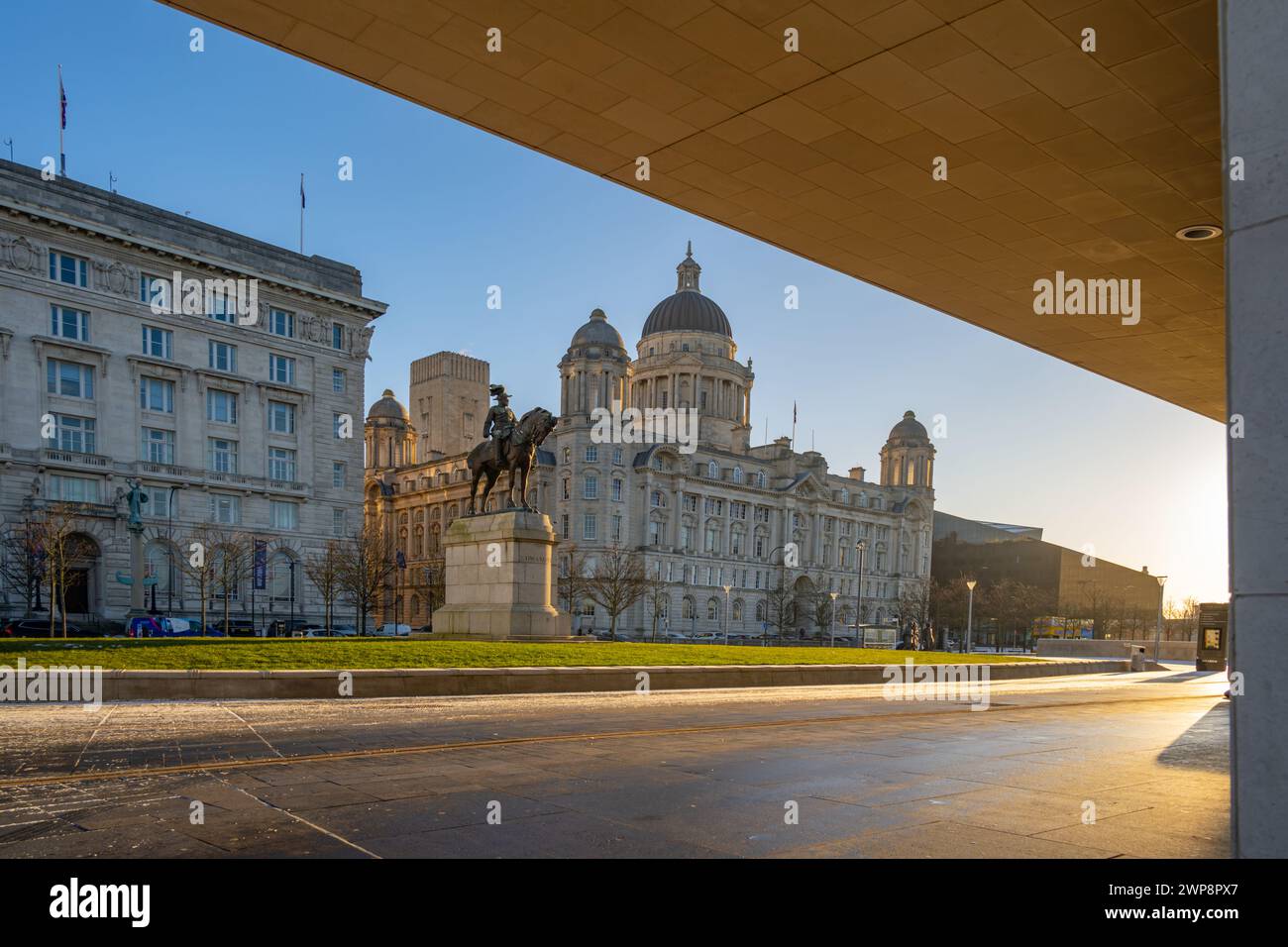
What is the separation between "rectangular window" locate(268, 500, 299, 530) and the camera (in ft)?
244

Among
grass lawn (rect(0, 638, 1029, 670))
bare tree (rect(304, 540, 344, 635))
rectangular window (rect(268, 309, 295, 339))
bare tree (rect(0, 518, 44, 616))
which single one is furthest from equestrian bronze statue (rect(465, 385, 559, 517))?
rectangular window (rect(268, 309, 295, 339))

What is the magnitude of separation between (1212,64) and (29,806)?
12.6m

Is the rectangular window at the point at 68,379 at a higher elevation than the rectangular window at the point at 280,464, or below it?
higher

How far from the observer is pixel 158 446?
2724 inches

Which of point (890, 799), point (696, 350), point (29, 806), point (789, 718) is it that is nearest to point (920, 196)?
point (890, 799)

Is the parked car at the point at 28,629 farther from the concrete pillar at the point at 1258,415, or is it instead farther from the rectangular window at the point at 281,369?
the concrete pillar at the point at 1258,415

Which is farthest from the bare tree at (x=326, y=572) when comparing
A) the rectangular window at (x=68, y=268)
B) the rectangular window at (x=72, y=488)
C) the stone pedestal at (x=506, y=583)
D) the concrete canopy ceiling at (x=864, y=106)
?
the concrete canopy ceiling at (x=864, y=106)

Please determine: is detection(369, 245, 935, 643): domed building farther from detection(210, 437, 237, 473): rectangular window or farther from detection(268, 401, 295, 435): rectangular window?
detection(210, 437, 237, 473): rectangular window

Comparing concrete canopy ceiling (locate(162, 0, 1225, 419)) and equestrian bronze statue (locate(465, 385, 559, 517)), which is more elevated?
concrete canopy ceiling (locate(162, 0, 1225, 419))

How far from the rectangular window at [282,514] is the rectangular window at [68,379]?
1523cm

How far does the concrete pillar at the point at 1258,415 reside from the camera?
15.2 feet

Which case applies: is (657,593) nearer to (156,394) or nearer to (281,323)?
(281,323)

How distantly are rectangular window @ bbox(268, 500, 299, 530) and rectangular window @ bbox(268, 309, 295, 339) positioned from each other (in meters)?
13.8
